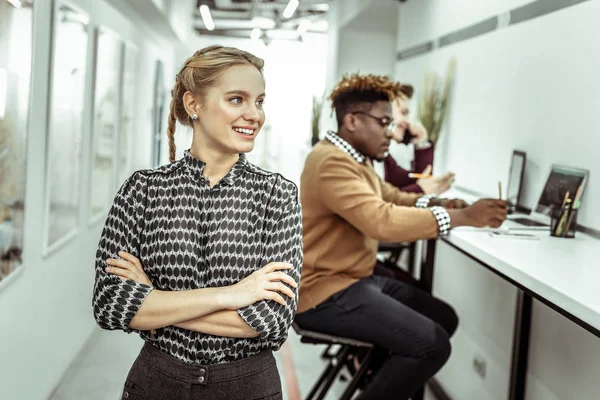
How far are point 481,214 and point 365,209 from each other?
405mm

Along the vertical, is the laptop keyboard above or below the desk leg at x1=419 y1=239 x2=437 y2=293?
above

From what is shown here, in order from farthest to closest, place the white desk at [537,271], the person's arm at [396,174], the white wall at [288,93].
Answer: the white wall at [288,93]
the person's arm at [396,174]
the white desk at [537,271]

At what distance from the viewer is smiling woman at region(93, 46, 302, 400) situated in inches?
53.1

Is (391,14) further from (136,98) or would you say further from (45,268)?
(45,268)

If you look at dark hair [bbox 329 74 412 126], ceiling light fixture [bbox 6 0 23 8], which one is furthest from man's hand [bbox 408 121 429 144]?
ceiling light fixture [bbox 6 0 23 8]

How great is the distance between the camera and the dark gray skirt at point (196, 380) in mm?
1367

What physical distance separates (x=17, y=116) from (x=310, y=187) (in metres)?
1.04

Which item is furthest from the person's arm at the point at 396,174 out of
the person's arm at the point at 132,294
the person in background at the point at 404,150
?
the person's arm at the point at 132,294

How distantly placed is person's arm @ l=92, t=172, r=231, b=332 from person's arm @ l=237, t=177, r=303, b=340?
0.08 metres

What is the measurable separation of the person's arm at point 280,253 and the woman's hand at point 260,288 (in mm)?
17

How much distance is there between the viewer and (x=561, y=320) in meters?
2.39

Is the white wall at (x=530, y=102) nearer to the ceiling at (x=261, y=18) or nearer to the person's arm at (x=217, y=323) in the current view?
the person's arm at (x=217, y=323)

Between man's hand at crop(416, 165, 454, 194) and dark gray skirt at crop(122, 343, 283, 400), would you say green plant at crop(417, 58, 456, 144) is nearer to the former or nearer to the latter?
man's hand at crop(416, 165, 454, 194)

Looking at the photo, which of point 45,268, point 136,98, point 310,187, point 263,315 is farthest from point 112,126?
point 263,315
